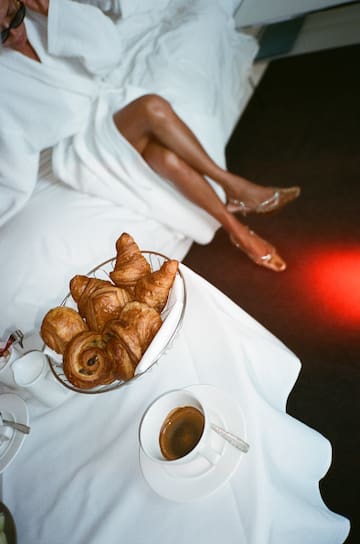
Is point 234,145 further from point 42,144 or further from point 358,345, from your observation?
point 358,345

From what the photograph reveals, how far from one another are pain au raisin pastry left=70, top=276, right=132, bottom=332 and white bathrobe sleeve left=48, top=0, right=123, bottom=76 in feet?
3.53

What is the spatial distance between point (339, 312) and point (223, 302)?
743 mm

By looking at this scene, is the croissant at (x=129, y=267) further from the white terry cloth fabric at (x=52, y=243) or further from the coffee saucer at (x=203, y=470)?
the white terry cloth fabric at (x=52, y=243)

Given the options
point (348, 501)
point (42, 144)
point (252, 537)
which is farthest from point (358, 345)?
point (42, 144)

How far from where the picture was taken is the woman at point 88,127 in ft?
3.92

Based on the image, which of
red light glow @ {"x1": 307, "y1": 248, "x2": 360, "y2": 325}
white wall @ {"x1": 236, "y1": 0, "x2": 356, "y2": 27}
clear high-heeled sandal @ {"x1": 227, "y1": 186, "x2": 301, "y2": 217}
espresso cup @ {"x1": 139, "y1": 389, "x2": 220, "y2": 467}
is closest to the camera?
espresso cup @ {"x1": 139, "y1": 389, "x2": 220, "y2": 467}

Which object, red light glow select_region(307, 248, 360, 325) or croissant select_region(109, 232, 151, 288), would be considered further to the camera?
red light glow select_region(307, 248, 360, 325)

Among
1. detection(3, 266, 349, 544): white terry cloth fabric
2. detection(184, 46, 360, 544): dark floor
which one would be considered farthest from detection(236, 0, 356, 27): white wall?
detection(3, 266, 349, 544): white terry cloth fabric

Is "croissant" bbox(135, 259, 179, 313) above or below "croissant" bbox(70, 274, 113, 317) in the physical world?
above

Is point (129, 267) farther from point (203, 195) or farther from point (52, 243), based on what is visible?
point (203, 195)

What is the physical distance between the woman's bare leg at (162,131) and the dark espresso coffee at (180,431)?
106 cm

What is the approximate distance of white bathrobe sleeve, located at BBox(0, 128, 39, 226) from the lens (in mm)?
1173

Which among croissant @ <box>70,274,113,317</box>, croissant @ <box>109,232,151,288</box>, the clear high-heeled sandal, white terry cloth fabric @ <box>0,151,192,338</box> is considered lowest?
the clear high-heeled sandal

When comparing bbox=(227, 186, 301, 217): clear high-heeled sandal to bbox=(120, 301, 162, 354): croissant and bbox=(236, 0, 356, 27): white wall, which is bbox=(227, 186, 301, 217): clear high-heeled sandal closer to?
bbox=(236, 0, 356, 27): white wall
